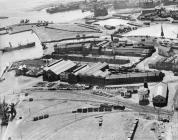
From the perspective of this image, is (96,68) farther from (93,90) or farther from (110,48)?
(110,48)

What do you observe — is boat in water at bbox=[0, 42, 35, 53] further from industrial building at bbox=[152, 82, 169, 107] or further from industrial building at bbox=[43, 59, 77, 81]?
industrial building at bbox=[152, 82, 169, 107]

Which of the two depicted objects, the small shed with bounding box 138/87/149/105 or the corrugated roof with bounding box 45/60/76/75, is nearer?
the small shed with bounding box 138/87/149/105

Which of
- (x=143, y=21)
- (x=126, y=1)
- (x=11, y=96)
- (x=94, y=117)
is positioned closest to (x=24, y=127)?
(x=94, y=117)

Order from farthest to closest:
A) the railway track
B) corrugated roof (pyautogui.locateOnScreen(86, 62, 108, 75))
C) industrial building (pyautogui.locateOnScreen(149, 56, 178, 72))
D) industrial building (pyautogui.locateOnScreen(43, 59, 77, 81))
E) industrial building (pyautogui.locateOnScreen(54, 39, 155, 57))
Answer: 1. industrial building (pyautogui.locateOnScreen(54, 39, 155, 57))
2. industrial building (pyautogui.locateOnScreen(43, 59, 77, 81))
3. corrugated roof (pyautogui.locateOnScreen(86, 62, 108, 75))
4. industrial building (pyautogui.locateOnScreen(149, 56, 178, 72))
5. the railway track

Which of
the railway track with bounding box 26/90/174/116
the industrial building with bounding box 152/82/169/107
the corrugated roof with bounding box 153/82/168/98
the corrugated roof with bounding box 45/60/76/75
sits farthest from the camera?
the corrugated roof with bounding box 45/60/76/75

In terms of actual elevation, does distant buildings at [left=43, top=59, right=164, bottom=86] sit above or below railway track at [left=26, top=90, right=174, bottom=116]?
above

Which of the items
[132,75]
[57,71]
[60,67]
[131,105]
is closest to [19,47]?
[60,67]

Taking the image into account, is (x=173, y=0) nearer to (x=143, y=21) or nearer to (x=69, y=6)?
(x=143, y=21)

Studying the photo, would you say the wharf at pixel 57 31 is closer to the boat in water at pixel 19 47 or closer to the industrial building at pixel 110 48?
the boat in water at pixel 19 47

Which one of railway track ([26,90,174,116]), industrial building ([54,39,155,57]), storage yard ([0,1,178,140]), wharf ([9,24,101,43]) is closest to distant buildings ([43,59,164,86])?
storage yard ([0,1,178,140])
